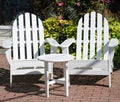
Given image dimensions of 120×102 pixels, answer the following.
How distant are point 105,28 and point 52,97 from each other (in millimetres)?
1647

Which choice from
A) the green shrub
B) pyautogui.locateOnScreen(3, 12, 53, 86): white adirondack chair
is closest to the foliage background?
the green shrub

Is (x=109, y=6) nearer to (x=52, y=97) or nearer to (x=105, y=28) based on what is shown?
(x=105, y=28)

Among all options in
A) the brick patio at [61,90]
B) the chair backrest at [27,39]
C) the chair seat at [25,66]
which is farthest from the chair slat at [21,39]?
the brick patio at [61,90]

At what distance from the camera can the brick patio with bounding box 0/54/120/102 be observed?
5.93 m

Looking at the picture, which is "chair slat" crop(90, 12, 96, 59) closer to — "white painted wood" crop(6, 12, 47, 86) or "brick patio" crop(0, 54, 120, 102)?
"brick patio" crop(0, 54, 120, 102)

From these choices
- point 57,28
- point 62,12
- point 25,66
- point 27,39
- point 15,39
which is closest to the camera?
point 25,66

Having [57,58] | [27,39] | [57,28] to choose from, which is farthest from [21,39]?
[57,28]

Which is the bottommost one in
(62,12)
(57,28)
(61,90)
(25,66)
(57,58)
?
(61,90)

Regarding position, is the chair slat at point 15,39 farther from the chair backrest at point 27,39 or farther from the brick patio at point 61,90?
the brick patio at point 61,90

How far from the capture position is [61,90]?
6320 millimetres

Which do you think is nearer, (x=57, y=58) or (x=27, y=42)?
(x=57, y=58)

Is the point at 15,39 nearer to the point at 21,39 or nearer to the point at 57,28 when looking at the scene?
the point at 21,39

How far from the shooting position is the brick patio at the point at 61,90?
5930 mm

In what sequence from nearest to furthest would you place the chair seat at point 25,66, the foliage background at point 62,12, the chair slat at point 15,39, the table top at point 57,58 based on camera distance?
the table top at point 57,58, the chair seat at point 25,66, the chair slat at point 15,39, the foliage background at point 62,12
